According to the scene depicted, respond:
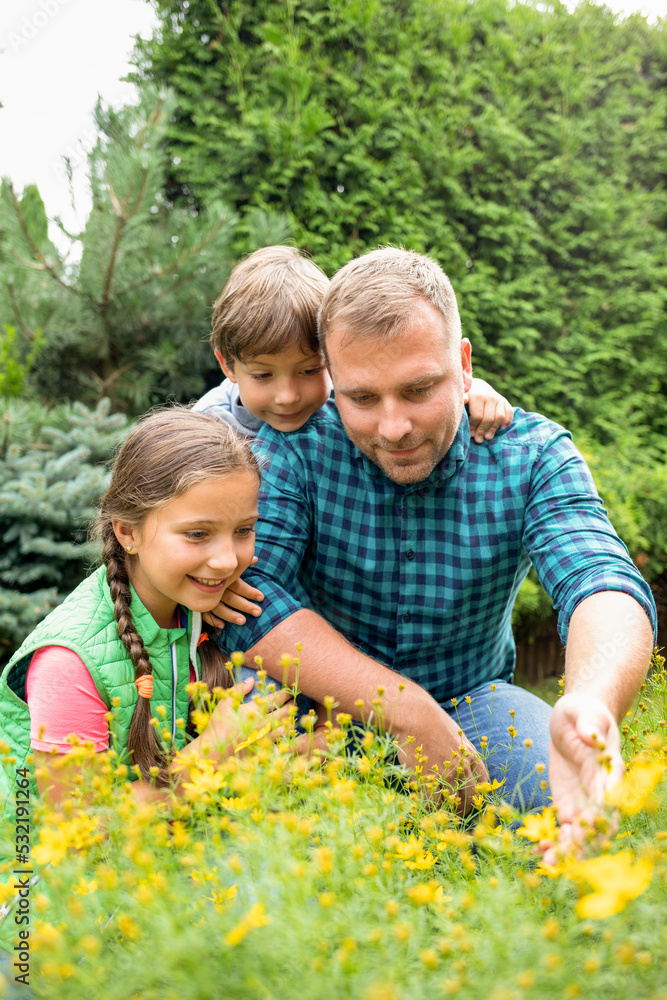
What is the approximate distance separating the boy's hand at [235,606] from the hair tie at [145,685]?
245mm

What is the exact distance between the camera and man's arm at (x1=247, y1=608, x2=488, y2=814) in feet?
5.84

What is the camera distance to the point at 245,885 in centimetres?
97

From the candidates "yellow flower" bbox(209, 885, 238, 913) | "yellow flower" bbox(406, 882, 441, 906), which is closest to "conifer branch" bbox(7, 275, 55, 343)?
"yellow flower" bbox(209, 885, 238, 913)

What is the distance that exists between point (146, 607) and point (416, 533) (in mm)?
776

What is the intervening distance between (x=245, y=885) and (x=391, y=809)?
0.31 m

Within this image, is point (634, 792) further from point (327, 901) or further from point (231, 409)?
point (231, 409)

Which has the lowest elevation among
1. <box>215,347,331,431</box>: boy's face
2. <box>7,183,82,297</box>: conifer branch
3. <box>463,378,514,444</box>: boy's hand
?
<box>463,378,514,444</box>: boy's hand

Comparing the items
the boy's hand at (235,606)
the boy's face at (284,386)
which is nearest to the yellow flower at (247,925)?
the boy's hand at (235,606)

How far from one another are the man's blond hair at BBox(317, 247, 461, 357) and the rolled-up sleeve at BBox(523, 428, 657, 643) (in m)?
0.45

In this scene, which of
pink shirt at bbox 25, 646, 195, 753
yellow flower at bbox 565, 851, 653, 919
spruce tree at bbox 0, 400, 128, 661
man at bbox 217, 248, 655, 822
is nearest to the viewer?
yellow flower at bbox 565, 851, 653, 919

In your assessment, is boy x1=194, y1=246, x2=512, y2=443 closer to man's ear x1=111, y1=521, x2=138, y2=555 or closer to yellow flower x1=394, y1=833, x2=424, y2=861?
man's ear x1=111, y1=521, x2=138, y2=555

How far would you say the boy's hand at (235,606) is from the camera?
1.89 meters

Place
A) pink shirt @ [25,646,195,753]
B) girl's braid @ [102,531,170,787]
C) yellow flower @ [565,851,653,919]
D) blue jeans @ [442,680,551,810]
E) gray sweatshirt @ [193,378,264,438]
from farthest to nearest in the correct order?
gray sweatshirt @ [193,378,264,438] → blue jeans @ [442,680,551,810] → girl's braid @ [102,531,170,787] → pink shirt @ [25,646,195,753] → yellow flower @ [565,851,653,919]

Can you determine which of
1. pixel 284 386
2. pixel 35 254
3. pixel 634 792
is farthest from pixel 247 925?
pixel 35 254
